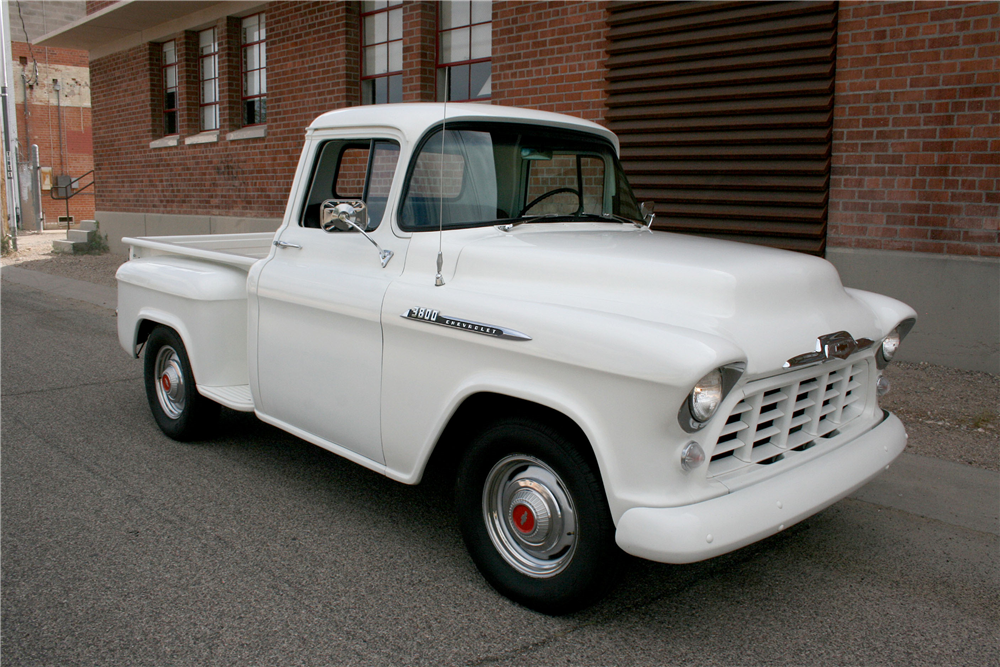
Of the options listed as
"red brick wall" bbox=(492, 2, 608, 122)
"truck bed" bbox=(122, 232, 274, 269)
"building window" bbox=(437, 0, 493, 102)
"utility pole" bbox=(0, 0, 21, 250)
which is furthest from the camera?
"utility pole" bbox=(0, 0, 21, 250)

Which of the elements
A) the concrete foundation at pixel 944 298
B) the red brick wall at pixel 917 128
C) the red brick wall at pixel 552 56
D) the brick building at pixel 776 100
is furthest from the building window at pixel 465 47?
→ the concrete foundation at pixel 944 298

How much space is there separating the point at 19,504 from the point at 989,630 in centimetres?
432

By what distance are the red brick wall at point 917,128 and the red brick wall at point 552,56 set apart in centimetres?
255

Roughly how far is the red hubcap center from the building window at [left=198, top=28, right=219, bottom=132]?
1371 cm

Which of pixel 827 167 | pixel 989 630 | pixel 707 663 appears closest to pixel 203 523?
pixel 707 663

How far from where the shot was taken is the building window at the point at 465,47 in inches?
387

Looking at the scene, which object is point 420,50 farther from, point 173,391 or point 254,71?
point 173,391

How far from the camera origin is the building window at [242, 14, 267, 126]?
13547 mm

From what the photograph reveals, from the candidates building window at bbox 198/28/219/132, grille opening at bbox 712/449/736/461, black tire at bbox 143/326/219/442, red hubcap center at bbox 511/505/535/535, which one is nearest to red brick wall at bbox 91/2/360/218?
building window at bbox 198/28/219/132

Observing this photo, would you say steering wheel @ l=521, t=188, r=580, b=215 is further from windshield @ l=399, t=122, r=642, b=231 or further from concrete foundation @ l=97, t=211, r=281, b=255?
concrete foundation @ l=97, t=211, r=281, b=255

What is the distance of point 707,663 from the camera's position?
273 centimetres

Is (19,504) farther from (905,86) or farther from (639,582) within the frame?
(905,86)

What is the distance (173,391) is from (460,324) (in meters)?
2.75

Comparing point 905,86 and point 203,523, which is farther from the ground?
point 905,86
